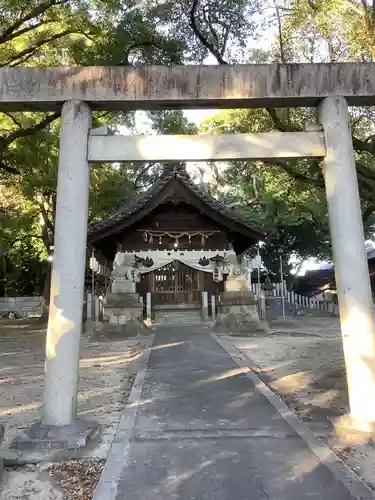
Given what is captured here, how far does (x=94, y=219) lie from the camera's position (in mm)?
27188

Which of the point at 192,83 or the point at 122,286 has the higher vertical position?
the point at 192,83

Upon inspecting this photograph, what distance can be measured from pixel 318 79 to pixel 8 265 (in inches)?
1381

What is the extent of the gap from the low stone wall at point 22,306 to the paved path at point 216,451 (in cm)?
3076

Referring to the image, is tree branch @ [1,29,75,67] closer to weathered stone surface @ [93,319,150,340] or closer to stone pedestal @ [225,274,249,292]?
weathered stone surface @ [93,319,150,340]

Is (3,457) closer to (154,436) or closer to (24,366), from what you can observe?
(154,436)

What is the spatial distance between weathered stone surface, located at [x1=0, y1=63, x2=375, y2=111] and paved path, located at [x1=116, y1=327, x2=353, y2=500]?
Answer: 398cm

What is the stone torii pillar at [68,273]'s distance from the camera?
504 cm

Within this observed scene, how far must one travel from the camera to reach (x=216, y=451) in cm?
457

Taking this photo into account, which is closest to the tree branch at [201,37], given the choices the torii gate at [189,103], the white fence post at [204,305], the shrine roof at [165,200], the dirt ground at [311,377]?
the shrine roof at [165,200]

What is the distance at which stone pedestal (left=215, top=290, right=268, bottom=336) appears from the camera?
652 inches

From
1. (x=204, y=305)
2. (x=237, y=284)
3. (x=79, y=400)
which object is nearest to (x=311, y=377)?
(x=79, y=400)

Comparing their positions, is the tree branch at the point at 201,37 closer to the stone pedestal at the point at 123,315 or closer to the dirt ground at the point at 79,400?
the dirt ground at the point at 79,400

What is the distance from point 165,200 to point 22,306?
23.6 m

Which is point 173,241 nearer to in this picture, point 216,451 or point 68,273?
point 68,273
